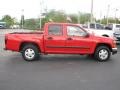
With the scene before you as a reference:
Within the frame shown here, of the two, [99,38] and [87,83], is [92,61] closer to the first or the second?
[99,38]

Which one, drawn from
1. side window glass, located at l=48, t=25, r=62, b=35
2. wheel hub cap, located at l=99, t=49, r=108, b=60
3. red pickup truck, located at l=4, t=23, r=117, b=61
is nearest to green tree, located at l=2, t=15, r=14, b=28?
red pickup truck, located at l=4, t=23, r=117, b=61

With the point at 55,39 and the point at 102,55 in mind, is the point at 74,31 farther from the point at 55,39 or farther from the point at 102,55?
the point at 102,55

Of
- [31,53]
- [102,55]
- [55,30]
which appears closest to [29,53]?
[31,53]

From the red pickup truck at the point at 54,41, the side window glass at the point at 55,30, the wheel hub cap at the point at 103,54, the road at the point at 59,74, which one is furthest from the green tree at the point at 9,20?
the road at the point at 59,74

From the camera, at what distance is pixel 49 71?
10953 millimetres

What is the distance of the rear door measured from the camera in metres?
13.7

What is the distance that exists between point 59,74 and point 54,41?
3.54 m

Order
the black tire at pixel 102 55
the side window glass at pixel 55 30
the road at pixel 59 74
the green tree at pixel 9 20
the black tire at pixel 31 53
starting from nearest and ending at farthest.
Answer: the road at pixel 59 74 → the black tire at pixel 31 53 → the side window glass at pixel 55 30 → the black tire at pixel 102 55 → the green tree at pixel 9 20

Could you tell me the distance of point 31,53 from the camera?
13734mm

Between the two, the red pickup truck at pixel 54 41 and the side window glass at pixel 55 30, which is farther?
the side window glass at pixel 55 30

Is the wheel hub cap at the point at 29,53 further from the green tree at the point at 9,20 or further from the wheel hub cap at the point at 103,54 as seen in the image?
the green tree at the point at 9,20

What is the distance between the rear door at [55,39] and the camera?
13703 mm

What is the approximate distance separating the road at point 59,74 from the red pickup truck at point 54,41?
18.0 inches

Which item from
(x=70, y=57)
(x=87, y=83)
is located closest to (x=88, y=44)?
(x=70, y=57)
